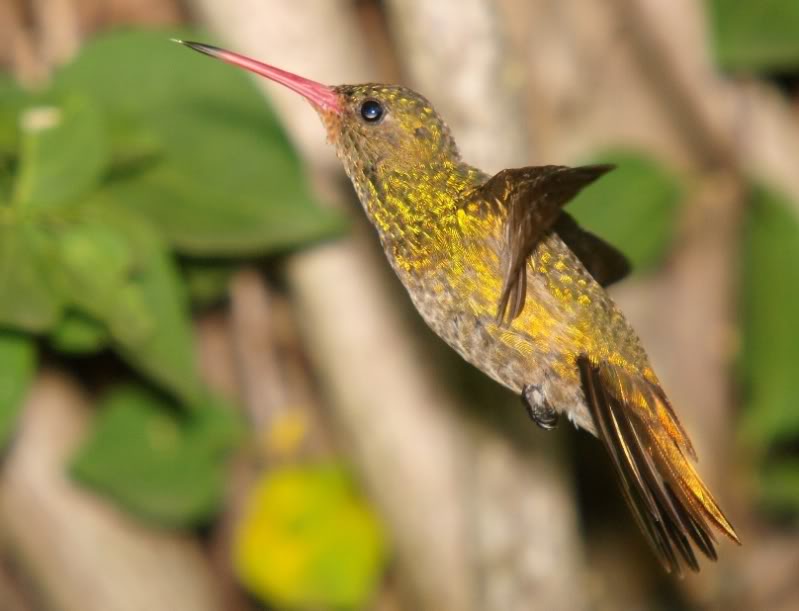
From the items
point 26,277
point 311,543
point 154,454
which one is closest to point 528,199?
point 26,277

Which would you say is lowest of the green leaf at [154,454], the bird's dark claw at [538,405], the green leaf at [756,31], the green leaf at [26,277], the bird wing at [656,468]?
the green leaf at [154,454]

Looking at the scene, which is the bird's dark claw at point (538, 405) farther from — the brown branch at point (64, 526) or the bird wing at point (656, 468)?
the brown branch at point (64, 526)

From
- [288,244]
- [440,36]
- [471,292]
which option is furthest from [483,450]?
[471,292]

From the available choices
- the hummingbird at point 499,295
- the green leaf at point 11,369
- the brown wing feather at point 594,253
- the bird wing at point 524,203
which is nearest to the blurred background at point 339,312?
the green leaf at point 11,369

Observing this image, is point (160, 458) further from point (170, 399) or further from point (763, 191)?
point (763, 191)

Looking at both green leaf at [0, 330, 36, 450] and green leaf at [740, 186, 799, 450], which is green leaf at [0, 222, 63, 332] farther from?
green leaf at [740, 186, 799, 450]

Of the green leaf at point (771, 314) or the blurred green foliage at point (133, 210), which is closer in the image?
the blurred green foliage at point (133, 210)

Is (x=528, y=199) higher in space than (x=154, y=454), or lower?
higher

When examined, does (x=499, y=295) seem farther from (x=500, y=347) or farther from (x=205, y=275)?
(x=205, y=275)
